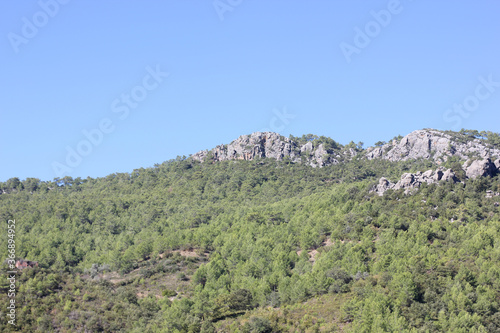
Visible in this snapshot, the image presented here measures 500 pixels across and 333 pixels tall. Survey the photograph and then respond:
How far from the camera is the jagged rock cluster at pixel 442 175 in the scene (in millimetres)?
101562

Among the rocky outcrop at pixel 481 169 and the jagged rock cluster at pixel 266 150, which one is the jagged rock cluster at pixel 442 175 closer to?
the rocky outcrop at pixel 481 169

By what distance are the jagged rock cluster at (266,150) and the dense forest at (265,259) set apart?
81.1ft

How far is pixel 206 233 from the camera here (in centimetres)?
10456

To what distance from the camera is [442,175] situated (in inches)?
4018

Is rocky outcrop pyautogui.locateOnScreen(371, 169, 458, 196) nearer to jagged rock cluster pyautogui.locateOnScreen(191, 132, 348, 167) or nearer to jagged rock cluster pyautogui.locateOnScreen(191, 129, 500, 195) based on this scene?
jagged rock cluster pyautogui.locateOnScreen(191, 129, 500, 195)

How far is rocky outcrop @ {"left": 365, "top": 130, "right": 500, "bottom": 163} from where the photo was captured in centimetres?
13775

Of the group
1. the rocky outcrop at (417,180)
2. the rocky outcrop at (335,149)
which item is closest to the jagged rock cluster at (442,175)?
the rocky outcrop at (417,180)

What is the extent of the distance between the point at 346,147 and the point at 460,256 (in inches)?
4003

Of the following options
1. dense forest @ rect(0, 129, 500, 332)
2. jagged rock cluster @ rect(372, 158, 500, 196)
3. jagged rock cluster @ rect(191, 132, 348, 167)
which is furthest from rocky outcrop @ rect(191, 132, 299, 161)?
jagged rock cluster @ rect(372, 158, 500, 196)

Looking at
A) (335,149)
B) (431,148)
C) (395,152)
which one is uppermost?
(335,149)

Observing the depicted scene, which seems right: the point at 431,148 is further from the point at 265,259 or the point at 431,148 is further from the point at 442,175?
the point at 265,259

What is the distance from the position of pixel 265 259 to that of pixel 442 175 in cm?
3619

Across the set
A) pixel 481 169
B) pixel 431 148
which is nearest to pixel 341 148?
pixel 431 148

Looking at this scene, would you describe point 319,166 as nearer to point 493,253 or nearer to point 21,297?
point 493,253
